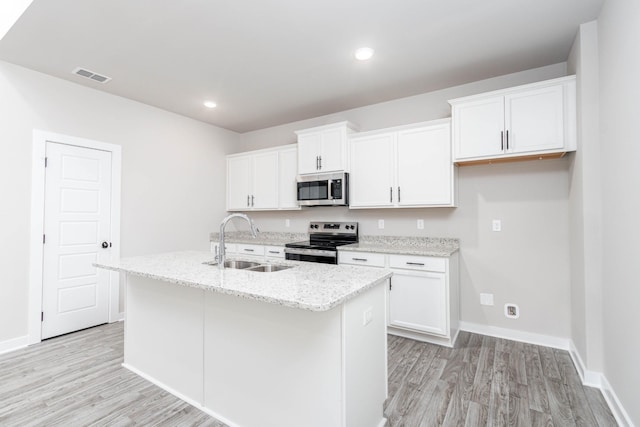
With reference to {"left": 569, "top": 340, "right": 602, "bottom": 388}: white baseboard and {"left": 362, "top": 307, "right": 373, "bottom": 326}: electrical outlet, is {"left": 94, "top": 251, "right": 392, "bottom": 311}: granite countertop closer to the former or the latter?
{"left": 362, "top": 307, "right": 373, "bottom": 326}: electrical outlet

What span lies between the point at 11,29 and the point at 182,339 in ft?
9.01

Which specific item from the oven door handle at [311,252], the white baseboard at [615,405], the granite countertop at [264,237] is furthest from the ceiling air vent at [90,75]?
the white baseboard at [615,405]

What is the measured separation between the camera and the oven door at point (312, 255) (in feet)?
11.5

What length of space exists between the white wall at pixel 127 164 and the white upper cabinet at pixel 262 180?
0.26 m

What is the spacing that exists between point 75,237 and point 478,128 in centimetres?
434

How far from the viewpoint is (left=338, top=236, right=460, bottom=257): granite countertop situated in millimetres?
3064

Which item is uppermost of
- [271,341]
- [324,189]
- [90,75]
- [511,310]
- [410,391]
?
[90,75]

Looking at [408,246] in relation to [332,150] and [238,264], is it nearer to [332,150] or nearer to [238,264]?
[332,150]

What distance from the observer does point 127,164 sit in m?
3.81

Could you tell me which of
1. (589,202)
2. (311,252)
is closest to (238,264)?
(311,252)

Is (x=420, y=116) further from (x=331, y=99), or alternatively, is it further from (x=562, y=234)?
(x=562, y=234)

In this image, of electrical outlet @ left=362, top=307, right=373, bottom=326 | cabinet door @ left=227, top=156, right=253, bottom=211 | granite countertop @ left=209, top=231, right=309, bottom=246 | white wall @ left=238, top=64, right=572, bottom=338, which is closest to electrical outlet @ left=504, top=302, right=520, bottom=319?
white wall @ left=238, top=64, right=572, bottom=338

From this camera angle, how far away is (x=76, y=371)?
2.51 meters

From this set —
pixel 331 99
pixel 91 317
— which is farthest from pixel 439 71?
pixel 91 317
